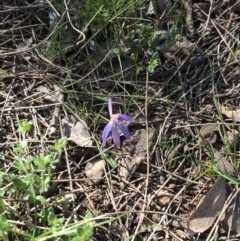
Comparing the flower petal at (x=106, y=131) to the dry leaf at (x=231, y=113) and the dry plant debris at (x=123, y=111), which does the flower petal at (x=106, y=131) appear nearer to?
the dry plant debris at (x=123, y=111)

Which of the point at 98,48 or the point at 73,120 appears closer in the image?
the point at 73,120

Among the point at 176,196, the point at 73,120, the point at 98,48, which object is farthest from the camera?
the point at 98,48

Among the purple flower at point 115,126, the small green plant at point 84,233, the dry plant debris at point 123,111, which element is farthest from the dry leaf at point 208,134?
the small green plant at point 84,233

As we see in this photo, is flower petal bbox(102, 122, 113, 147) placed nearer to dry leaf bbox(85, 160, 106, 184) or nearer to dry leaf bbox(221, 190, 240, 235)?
dry leaf bbox(85, 160, 106, 184)

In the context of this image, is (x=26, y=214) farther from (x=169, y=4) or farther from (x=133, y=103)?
(x=169, y=4)

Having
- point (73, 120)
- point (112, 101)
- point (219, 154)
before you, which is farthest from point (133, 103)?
A: point (219, 154)

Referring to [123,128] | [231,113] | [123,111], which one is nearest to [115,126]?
[123,128]

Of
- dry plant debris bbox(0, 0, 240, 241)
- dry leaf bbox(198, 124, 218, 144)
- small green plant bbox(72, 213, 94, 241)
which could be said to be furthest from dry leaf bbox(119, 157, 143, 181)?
small green plant bbox(72, 213, 94, 241)
